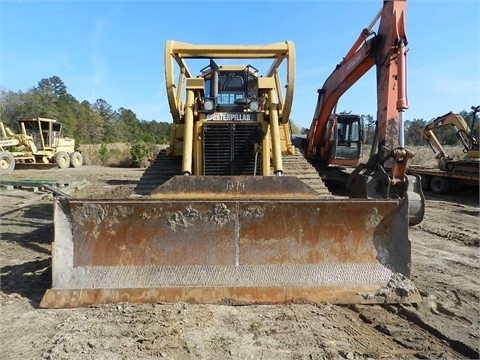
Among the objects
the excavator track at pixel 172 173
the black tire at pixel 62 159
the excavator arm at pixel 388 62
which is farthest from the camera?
the black tire at pixel 62 159

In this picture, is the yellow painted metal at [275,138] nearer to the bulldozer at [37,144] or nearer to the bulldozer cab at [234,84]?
the bulldozer cab at [234,84]

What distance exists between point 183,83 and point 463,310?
4986 millimetres

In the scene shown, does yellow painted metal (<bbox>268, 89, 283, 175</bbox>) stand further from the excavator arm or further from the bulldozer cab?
the excavator arm

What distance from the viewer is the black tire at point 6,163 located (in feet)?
59.5

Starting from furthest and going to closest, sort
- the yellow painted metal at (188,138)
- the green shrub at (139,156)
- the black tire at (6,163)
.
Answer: the green shrub at (139,156) < the black tire at (6,163) < the yellow painted metal at (188,138)

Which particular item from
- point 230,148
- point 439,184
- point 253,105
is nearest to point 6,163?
point 230,148

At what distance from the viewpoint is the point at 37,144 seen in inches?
→ 862

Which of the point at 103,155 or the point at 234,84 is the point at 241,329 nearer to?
the point at 234,84

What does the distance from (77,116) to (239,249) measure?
59.1 meters

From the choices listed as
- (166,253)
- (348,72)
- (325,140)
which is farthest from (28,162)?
(166,253)

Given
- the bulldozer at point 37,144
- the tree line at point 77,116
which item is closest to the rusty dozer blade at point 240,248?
the bulldozer at point 37,144

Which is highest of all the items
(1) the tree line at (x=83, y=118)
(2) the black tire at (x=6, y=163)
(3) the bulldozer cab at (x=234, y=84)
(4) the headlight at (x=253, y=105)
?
(1) the tree line at (x=83, y=118)

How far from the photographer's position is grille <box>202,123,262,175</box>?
209 inches

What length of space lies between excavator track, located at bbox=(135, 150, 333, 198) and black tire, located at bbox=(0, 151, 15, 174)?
15.0m
